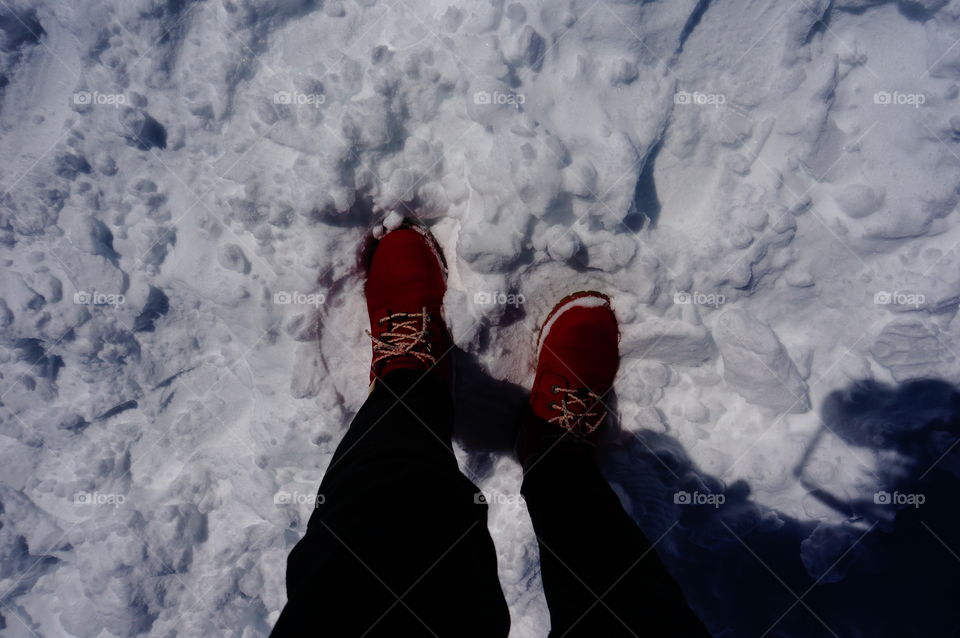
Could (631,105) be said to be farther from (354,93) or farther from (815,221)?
(354,93)

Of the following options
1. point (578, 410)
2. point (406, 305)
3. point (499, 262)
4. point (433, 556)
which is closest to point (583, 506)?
point (578, 410)

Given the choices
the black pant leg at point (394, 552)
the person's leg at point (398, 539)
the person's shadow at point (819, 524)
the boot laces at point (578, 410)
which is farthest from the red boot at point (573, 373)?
the black pant leg at point (394, 552)

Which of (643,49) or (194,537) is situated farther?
(194,537)

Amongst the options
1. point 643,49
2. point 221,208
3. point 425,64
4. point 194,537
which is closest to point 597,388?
point 643,49

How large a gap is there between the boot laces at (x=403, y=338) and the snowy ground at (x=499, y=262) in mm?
136

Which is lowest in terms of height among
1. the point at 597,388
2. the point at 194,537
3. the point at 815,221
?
the point at 194,537

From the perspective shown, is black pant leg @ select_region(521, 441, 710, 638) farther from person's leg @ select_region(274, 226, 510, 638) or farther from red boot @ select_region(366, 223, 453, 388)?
red boot @ select_region(366, 223, 453, 388)

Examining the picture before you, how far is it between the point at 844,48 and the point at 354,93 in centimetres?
153

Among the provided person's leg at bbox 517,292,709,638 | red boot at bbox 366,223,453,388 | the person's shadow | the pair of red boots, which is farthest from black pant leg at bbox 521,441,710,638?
red boot at bbox 366,223,453,388

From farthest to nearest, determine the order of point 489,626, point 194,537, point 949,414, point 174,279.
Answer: point 194,537
point 174,279
point 949,414
point 489,626

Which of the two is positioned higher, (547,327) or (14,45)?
(14,45)

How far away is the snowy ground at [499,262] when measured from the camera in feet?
5.09

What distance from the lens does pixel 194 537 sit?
2.06 meters

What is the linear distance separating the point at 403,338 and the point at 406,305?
0.12 meters
